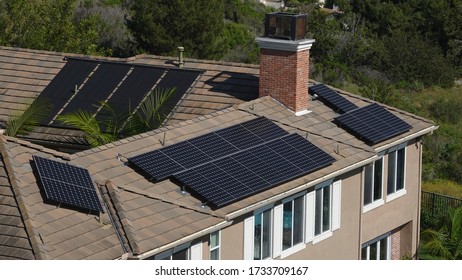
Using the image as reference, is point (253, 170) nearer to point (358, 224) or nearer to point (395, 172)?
point (358, 224)

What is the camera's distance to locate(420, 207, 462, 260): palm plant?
30181 mm

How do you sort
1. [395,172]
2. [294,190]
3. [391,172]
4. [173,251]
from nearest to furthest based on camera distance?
[173,251] → [294,190] → [391,172] → [395,172]

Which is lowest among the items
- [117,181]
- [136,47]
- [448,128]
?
[448,128]

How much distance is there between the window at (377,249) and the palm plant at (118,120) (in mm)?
6066

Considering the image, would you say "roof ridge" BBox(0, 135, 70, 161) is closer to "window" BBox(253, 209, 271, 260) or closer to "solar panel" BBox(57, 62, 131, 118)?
"window" BBox(253, 209, 271, 260)

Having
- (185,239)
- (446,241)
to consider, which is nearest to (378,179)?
(446,241)

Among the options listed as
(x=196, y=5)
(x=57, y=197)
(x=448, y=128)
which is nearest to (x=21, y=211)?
(x=57, y=197)

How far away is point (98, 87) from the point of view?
30.0m

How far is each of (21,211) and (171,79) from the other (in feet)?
36.4

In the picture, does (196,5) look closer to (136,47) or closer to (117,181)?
(136,47)

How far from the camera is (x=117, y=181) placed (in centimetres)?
2175

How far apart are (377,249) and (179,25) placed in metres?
21.0

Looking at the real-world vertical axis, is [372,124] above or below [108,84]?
below

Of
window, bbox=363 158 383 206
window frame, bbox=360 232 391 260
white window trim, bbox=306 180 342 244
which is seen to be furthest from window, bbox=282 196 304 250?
window frame, bbox=360 232 391 260
